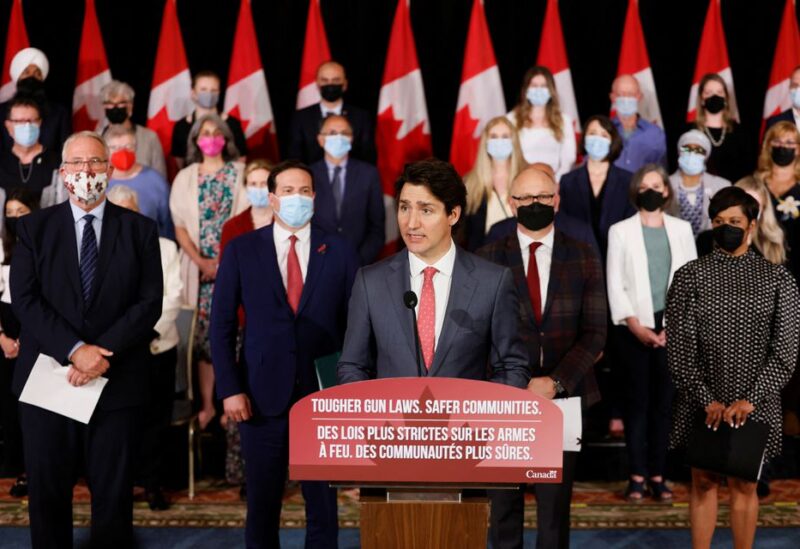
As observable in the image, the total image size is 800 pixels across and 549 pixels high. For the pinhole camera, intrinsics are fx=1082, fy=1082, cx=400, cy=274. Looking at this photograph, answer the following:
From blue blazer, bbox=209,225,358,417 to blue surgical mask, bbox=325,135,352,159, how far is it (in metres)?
2.13

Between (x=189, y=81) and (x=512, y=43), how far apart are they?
225 centimetres

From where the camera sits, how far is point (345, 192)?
6055 mm

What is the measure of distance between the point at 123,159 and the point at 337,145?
1.20 meters

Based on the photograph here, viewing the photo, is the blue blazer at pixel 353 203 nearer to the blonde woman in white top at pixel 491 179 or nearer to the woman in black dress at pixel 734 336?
the blonde woman in white top at pixel 491 179

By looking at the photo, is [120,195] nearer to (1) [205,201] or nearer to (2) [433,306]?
(1) [205,201]

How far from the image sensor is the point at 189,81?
732cm

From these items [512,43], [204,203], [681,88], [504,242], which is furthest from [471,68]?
[504,242]

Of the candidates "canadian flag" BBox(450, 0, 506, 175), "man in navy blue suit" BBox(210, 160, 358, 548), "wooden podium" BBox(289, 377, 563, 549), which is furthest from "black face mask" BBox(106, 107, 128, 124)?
"wooden podium" BBox(289, 377, 563, 549)

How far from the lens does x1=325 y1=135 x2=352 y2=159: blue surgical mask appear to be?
19.7ft

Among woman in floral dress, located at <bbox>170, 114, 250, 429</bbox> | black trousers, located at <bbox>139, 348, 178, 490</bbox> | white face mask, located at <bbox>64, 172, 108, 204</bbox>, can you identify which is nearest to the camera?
white face mask, located at <bbox>64, 172, 108, 204</bbox>

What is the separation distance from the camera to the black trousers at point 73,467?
3.67m

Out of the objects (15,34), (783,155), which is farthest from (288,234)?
(15,34)

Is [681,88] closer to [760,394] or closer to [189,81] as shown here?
[189,81]

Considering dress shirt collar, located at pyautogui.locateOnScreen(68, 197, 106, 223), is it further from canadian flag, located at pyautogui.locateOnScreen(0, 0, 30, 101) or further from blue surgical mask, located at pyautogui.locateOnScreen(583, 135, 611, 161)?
canadian flag, located at pyautogui.locateOnScreen(0, 0, 30, 101)
